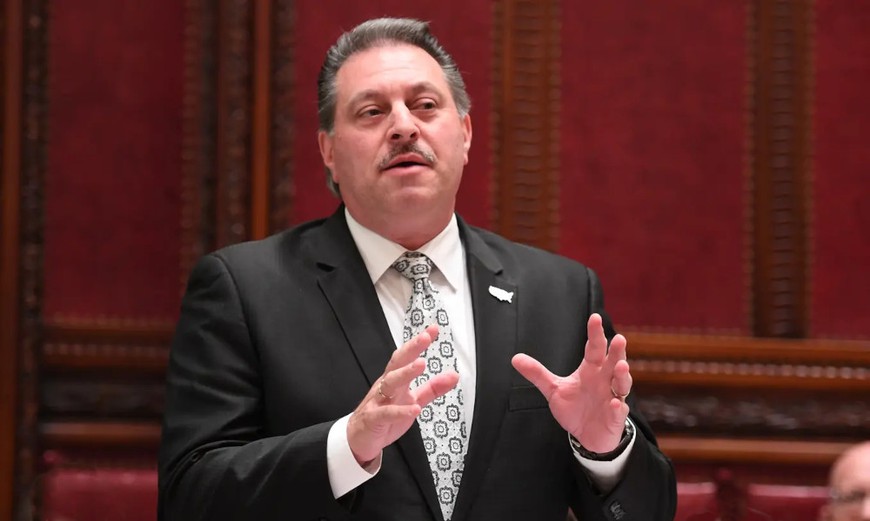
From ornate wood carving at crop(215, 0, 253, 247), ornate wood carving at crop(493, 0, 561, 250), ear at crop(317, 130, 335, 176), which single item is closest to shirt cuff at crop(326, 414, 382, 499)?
ear at crop(317, 130, 335, 176)

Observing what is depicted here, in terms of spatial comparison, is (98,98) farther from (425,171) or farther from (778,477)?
(778,477)

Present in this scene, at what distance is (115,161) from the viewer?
116 inches

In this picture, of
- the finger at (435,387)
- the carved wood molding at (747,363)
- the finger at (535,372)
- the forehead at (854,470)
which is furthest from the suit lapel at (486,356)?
the carved wood molding at (747,363)

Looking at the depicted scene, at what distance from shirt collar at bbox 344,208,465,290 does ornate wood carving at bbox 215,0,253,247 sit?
936 millimetres

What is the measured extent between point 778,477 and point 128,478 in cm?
168

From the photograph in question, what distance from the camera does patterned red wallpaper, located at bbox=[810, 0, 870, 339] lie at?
304 cm

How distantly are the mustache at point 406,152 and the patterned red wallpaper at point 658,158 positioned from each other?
1.14 metres

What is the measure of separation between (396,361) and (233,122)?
1501 millimetres

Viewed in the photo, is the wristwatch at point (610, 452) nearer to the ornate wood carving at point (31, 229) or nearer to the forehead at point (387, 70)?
the forehead at point (387, 70)

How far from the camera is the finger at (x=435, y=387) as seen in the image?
4.90 ft

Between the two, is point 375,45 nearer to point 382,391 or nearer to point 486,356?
point 486,356

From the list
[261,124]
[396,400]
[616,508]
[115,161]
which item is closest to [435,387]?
[396,400]

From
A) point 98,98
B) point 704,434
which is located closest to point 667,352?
point 704,434

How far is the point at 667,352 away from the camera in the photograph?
2.94 meters
